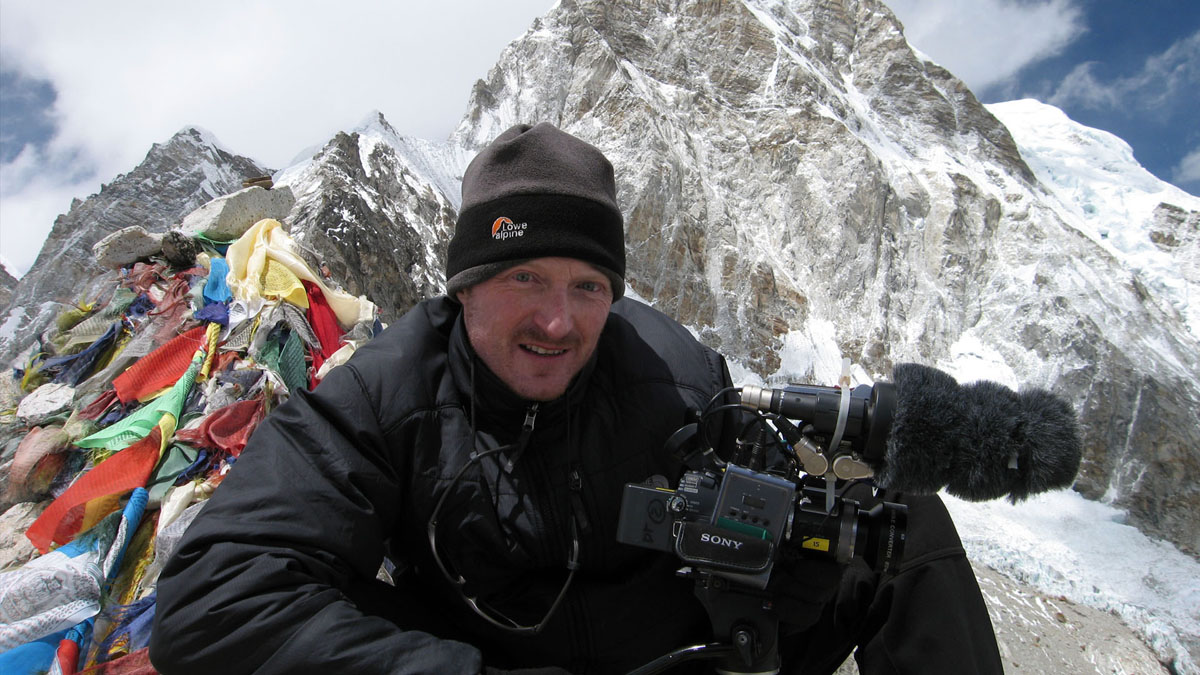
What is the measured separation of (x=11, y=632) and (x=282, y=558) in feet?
7.14

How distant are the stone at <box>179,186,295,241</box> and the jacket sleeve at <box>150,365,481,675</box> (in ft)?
16.1

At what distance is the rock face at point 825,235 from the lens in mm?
20562

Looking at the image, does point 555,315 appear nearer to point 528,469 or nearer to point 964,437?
point 528,469

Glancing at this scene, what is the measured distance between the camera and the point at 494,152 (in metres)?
1.67

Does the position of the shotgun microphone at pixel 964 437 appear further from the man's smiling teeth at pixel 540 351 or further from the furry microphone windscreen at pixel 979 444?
the man's smiling teeth at pixel 540 351

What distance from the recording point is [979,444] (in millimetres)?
1218

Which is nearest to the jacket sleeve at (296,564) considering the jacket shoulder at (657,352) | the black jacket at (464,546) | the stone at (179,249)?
the black jacket at (464,546)

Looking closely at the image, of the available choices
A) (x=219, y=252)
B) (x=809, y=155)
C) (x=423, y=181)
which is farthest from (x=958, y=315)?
(x=219, y=252)

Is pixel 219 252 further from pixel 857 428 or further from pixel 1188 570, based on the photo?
pixel 1188 570

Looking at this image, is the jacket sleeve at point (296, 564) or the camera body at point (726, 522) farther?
the camera body at point (726, 522)

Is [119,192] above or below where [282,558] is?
above

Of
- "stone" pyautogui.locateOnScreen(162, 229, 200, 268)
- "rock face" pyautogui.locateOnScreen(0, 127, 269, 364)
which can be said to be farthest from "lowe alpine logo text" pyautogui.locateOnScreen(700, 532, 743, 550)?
"rock face" pyautogui.locateOnScreen(0, 127, 269, 364)

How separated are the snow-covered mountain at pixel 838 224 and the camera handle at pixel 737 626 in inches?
591

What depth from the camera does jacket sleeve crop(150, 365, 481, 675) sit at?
46.1 inches
